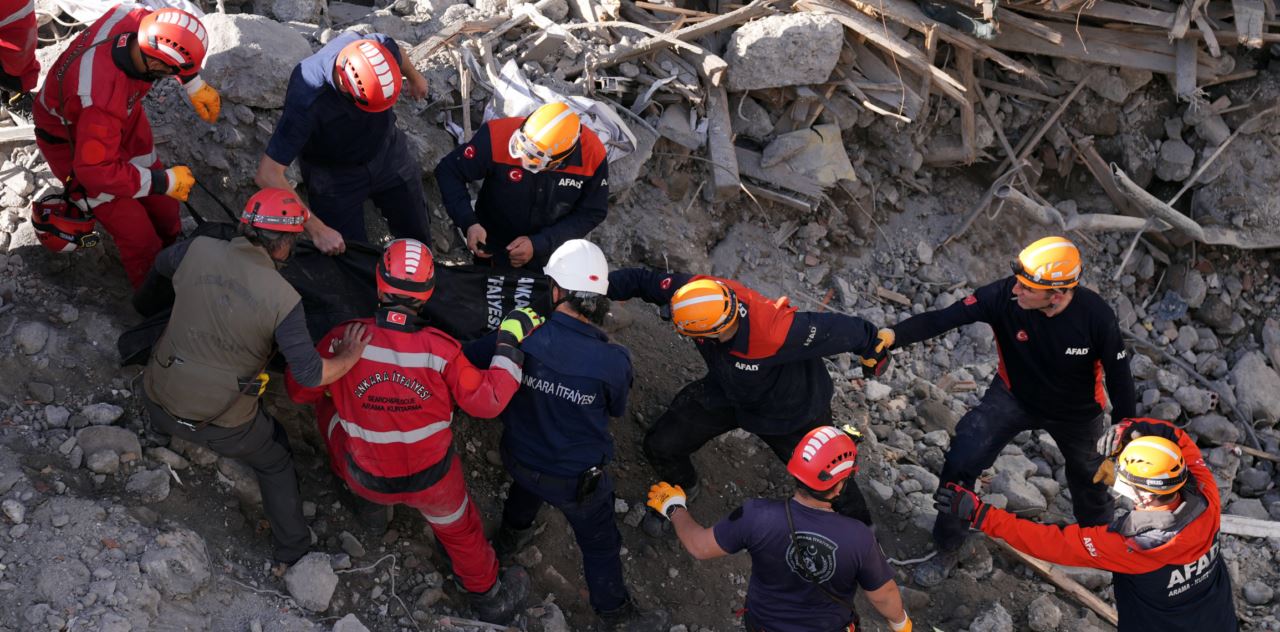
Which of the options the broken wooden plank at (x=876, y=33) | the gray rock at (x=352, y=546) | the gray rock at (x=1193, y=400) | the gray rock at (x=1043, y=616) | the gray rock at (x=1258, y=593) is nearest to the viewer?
the gray rock at (x=352, y=546)

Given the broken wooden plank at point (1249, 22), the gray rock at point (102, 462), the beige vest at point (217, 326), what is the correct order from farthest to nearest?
the broken wooden plank at point (1249, 22) < the gray rock at point (102, 462) < the beige vest at point (217, 326)

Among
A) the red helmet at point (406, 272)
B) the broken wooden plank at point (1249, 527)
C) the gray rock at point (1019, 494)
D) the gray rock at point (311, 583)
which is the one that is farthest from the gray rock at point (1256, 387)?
the gray rock at point (311, 583)

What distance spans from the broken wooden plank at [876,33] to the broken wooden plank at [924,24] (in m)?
0.10

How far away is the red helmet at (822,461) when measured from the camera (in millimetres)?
4633

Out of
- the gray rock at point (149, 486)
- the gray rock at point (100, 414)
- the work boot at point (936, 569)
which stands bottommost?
the work boot at point (936, 569)

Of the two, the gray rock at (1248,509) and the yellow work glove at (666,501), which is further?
the gray rock at (1248,509)

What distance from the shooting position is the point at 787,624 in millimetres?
4898

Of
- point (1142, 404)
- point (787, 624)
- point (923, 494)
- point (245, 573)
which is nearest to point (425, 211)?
point (245, 573)

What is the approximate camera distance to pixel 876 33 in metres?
8.42

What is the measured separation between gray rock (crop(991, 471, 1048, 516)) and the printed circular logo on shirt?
9.61ft

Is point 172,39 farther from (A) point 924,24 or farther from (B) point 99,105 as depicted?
(A) point 924,24

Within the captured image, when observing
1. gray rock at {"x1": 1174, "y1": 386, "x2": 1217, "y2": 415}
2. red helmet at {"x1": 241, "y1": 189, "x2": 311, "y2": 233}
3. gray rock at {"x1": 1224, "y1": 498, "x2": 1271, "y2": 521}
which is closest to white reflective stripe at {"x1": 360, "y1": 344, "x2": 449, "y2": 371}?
red helmet at {"x1": 241, "y1": 189, "x2": 311, "y2": 233}

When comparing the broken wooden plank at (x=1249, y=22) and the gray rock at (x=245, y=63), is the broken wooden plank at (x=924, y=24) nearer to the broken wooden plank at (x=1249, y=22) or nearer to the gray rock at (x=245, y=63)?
the broken wooden plank at (x=1249, y=22)

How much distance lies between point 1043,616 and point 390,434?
405cm
